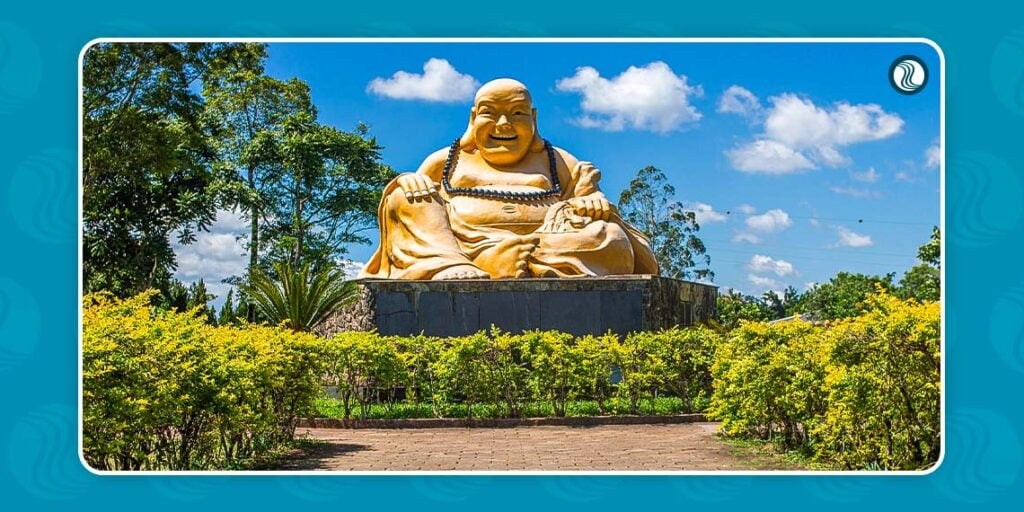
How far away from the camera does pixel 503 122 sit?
476 inches

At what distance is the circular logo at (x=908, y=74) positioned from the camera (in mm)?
5074

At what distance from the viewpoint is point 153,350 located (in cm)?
583

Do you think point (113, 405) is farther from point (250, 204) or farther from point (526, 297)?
point (250, 204)

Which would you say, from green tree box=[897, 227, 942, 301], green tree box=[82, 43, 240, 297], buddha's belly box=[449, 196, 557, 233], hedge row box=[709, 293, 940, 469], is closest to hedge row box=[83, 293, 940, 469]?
hedge row box=[709, 293, 940, 469]

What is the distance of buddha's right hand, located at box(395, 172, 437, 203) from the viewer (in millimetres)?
11859

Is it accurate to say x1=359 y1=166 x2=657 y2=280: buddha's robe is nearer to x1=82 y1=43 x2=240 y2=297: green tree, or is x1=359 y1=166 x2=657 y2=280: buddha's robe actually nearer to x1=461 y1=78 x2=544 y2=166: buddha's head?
x1=461 y1=78 x2=544 y2=166: buddha's head

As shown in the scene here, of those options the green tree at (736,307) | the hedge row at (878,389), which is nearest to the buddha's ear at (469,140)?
the hedge row at (878,389)

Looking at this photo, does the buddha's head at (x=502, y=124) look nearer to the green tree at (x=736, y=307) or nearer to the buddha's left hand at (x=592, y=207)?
the buddha's left hand at (x=592, y=207)

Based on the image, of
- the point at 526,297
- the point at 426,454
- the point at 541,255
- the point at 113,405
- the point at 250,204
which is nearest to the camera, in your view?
the point at 113,405

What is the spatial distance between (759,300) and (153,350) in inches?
1247

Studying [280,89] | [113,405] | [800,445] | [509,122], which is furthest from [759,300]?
[113,405]

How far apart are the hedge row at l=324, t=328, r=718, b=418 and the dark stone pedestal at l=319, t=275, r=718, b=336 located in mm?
1066

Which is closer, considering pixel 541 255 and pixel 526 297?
pixel 526 297

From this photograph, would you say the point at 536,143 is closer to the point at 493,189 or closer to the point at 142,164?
the point at 493,189
